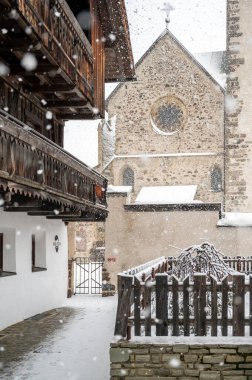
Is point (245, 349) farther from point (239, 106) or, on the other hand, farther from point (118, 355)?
point (239, 106)

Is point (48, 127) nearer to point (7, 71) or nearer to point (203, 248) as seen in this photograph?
point (7, 71)

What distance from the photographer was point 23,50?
10.0 meters

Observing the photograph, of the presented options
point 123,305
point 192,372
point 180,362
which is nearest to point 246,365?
point 192,372

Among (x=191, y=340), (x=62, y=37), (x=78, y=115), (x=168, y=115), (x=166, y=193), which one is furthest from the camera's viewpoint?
(x=168, y=115)

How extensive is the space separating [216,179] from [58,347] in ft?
73.9

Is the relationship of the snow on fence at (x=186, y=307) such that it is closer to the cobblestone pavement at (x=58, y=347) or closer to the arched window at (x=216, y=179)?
the cobblestone pavement at (x=58, y=347)

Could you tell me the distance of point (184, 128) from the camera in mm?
31641

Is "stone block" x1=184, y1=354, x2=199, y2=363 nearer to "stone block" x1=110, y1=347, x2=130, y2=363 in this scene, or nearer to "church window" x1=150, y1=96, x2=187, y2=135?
"stone block" x1=110, y1=347, x2=130, y2=363

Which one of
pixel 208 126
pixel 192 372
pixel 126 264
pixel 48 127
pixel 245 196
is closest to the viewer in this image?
pixel 192 372

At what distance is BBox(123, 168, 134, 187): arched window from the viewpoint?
3198 cm

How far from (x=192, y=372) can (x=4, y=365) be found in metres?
2.94

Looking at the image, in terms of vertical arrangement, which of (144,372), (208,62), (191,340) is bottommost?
(144,372)

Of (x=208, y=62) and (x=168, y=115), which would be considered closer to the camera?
(x=168, y=115)

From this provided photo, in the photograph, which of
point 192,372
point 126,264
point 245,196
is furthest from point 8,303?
point 245,196
